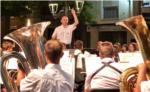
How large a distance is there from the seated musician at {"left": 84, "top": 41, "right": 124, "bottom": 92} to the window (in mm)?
20846

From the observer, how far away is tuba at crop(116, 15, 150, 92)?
3.88 metres

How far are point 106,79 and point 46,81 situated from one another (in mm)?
2261

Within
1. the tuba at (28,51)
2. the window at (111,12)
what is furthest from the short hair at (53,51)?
the window at (111,12)

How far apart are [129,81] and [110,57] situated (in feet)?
4.75

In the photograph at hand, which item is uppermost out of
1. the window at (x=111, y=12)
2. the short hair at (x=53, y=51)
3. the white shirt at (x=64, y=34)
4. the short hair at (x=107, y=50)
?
the short hair at (x=53, y=51)

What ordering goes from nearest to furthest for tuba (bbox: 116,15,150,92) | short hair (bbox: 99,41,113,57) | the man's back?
tuba (bbox: 116,15,150,92) → short hair (bbox: 99,41,113,57) → the man's back

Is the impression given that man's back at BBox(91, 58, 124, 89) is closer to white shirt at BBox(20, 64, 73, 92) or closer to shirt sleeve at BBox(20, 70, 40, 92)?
white shirt at BBox(20, 64, 73, 92)

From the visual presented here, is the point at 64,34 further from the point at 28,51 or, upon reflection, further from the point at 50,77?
the point at 50,77

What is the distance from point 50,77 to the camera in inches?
143

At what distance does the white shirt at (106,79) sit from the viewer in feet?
18.9

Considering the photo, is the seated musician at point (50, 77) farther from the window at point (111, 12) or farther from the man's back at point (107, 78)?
the window at point (111, 12)

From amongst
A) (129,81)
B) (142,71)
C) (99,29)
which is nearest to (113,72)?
(129,81)

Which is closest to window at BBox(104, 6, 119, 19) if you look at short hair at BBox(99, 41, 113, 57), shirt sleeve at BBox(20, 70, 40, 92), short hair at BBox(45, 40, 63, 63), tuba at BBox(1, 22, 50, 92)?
short hair at BBox(99, 41, 113, 57)

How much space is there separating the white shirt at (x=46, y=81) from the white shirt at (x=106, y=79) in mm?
2097
